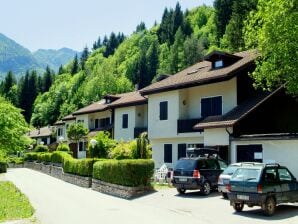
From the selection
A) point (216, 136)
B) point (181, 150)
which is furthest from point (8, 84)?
point (216, 136)

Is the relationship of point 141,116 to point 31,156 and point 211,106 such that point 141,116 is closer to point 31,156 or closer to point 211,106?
point 211,106

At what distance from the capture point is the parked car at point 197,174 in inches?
864

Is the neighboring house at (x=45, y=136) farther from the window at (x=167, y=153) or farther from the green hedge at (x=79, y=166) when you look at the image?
the window at (x=167, y=153)

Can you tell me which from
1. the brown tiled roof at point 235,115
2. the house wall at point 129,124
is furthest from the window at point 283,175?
the house wall at point 129,124

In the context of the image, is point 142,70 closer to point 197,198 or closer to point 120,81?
point 120,81

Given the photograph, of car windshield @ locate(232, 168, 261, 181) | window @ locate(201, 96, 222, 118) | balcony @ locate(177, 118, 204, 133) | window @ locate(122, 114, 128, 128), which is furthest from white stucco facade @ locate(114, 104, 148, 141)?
car windshield @ locate(232, 168, 261, 181)

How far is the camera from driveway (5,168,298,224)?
52.4 feet

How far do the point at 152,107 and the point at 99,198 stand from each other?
12.5 metres

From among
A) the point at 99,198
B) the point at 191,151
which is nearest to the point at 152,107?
the point at 191,151

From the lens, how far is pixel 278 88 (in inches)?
1121

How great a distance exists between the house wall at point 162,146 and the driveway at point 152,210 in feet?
25.5

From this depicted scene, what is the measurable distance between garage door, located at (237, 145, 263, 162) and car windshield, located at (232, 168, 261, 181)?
7.52 metres

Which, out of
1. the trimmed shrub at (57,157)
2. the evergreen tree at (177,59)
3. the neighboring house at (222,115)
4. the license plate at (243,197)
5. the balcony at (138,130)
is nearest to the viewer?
the license plate at (243,197)

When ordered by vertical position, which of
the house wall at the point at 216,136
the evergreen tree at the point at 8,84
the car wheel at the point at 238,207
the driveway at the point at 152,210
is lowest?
the driveway at the point at 152,210
